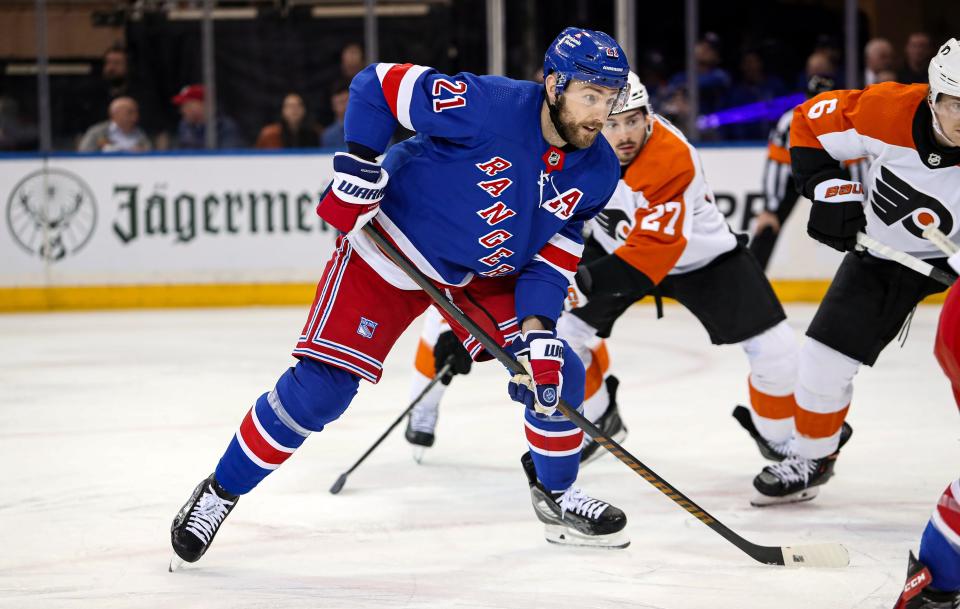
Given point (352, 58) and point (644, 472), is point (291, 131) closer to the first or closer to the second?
point (352, 58)

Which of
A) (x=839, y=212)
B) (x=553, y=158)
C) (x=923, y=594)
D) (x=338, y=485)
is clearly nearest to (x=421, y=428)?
(x=338, y=485)

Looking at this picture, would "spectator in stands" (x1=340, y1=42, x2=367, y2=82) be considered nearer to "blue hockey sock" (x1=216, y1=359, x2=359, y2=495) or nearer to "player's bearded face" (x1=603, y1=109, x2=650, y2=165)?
"player's bearded face" (x1=603, y1=109, x2=650, y2=165)

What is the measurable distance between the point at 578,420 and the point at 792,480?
0.72 m

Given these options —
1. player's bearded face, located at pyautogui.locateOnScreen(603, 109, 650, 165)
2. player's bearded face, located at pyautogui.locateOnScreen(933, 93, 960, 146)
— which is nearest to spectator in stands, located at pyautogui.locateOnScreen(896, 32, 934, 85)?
player's bearded face, located at pyautogui.locateOnScreen(603, 109, 650, 165)

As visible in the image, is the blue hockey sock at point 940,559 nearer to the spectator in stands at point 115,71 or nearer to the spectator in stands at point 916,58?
the spectator in stands at point 916,58

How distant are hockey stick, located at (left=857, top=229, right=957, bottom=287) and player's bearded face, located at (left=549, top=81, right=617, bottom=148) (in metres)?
0.70

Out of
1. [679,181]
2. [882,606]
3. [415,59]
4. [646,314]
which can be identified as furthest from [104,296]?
[882,606]

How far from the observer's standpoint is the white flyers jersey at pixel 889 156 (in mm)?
2705

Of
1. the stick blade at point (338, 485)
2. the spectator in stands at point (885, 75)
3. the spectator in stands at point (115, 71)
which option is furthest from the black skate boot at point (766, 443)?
the spectator in stands at point (115, 71)

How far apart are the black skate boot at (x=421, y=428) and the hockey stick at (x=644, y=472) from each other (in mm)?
960

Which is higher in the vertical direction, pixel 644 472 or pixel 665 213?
pixel 665 213

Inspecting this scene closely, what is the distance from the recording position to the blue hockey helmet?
2434 millimetres

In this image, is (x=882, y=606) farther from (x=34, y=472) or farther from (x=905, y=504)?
(x=34, y=472)

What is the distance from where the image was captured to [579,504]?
268cm
